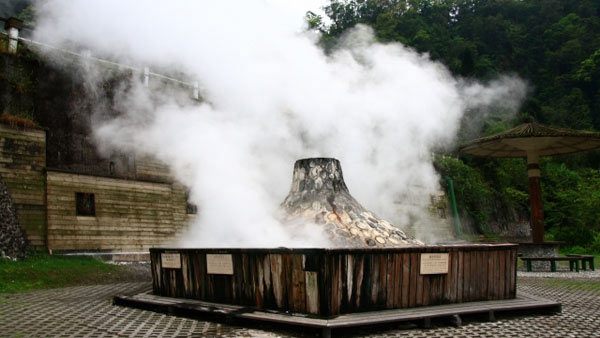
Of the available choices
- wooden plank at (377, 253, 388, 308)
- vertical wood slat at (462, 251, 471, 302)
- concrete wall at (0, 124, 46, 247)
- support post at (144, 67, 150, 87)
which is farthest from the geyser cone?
support post at (144, 67, 150, 87)

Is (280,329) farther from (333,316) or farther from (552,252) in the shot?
(552,252)

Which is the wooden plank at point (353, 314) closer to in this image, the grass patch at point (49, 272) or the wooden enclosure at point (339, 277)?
the wooden enclosure at point (339, 277)

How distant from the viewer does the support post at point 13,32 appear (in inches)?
→ 603

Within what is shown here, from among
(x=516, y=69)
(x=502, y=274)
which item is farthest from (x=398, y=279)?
(x=516, y=69)

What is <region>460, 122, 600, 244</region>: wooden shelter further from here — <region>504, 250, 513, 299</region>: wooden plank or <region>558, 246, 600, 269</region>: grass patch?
<region>504, 250, 513, 299</region>: wooden plank

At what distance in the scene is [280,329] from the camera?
573cm

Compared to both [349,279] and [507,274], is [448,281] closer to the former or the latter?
[507,274]

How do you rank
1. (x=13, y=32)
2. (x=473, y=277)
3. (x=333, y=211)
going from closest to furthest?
(x=473, y=277) < (x=333, y=211) < (x=13, y=32)

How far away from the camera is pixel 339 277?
19.1 ft

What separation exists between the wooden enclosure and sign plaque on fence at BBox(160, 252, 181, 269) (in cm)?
2

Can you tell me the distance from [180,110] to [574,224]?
19.0 m

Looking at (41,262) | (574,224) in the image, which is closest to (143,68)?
(41,262)

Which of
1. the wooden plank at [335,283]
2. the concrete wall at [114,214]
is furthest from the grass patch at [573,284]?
the concrete wall at [114,214]

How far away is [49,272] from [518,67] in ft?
163
